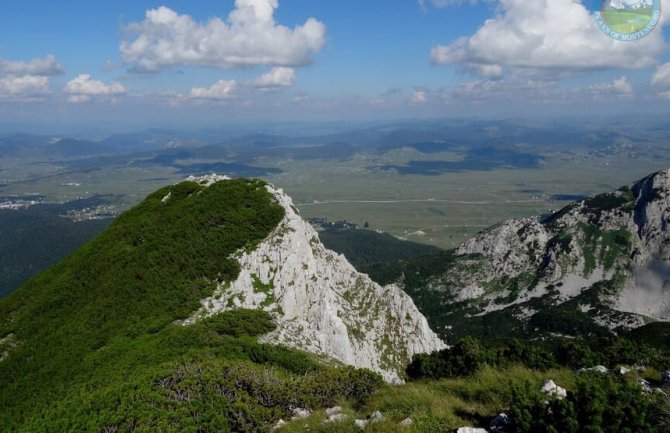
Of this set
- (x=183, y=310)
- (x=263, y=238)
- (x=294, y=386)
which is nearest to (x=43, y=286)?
(x=183, y=310)

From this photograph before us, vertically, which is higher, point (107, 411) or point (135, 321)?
point (107, 411)

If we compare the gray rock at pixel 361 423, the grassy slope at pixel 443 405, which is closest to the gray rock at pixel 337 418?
the grassy slope at pixel 443 405

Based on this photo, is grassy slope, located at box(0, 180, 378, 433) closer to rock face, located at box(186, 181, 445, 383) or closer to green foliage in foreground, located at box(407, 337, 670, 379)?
rock face, located at box(186, 181, 445, 383)

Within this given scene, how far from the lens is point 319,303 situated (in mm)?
55844

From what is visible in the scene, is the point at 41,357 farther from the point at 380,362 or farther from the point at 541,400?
the point at 541,400

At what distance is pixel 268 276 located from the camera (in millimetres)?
55875

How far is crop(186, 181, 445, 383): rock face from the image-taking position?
5112 centimetres

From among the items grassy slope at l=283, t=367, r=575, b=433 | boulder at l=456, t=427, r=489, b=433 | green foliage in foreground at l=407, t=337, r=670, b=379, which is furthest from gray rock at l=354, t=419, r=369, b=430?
green foliage in foreground at l=407, t=337, r=670, b=379

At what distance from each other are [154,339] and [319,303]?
21.0 meters

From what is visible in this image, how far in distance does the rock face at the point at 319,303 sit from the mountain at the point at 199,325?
198 millimetres

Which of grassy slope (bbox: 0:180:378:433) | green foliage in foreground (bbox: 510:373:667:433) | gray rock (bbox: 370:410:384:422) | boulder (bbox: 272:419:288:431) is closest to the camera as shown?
green foliage in foreground (bbox: 510:373:667:433)

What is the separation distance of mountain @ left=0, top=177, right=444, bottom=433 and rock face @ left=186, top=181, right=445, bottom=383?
0.20 metres

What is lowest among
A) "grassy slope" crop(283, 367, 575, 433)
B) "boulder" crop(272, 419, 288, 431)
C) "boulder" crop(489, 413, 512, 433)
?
"boulder" crop(272, 419, 288, 431)

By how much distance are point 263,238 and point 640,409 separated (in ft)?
166
